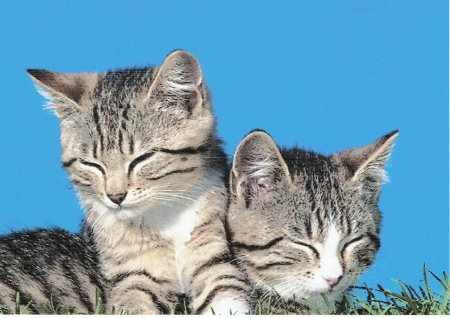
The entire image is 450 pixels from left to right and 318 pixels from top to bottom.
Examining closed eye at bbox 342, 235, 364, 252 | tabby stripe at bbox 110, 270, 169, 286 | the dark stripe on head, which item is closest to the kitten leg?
tabby stripe at bbox 110, 270, 169, 286

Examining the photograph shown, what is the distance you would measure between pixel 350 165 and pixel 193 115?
0.74 meters

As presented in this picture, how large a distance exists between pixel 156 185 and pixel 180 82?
0.46m

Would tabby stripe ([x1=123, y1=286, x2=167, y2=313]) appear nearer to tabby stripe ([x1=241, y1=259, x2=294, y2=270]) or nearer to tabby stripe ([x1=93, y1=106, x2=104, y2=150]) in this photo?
tabby stripe ([x1=241, y1=259, x2=294, y2=270])

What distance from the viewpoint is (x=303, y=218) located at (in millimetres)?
3184

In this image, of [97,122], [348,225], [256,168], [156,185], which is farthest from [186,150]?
[348,225]

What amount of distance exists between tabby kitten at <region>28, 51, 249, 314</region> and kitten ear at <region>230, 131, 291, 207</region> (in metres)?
0.10

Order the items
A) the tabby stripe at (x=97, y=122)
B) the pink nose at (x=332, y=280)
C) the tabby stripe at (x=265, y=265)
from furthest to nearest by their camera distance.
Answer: the tabby stripe at (x=97, y=122)
the tabby stripe at (x=265, y=265)
the pink nose at (x=332, y=280)

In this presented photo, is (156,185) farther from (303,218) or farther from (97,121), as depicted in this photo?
(303,218)

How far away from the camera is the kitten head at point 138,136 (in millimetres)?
3167

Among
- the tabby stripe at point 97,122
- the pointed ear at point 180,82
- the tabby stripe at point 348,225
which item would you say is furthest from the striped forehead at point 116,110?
the tabby stripe at point 348,225

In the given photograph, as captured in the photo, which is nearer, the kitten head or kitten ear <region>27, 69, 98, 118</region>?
the kitten head

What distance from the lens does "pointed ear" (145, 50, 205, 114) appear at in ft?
10.5

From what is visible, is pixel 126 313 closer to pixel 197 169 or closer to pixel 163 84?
pixel 197 169

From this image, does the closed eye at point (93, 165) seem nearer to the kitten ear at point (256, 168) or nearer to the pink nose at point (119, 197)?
the pink nose at point (119, 197)
